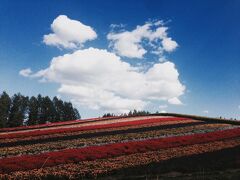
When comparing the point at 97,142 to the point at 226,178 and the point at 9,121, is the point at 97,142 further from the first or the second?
the point at 9,121

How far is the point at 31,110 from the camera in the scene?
101250mm

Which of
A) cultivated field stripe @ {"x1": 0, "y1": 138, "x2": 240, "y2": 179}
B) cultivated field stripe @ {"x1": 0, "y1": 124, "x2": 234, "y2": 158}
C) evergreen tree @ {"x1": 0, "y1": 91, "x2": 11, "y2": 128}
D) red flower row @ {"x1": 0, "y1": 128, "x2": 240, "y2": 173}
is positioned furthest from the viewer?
evergreen tree @ {"x1": 0, "y1": 91, "x2": 11, "y2": 128}

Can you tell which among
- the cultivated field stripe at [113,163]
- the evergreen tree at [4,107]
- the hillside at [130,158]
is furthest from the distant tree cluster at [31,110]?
the cultivated field stripe at [113,163]

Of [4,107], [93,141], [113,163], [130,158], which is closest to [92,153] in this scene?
[130,158]

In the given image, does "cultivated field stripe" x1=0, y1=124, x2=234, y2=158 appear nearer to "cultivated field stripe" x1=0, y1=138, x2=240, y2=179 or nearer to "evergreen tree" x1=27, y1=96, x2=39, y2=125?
"cultivated field stripe" x1=0, y1=138, x2=240, y2=179

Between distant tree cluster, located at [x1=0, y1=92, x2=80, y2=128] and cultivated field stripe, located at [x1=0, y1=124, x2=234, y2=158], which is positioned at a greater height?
distant tree cluster, located at [x1=0, y1=92, x2=80, y2=128]

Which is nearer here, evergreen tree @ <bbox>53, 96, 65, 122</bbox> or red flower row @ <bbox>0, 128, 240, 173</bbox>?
red flower row @ <bbox>0, 128, 240, 173</bbox>

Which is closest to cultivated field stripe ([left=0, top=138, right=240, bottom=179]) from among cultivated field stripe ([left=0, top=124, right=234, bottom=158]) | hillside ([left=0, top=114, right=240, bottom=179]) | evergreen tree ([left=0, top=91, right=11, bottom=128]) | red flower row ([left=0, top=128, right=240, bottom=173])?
hillside ([left=0, top=114, right=240, bottom=179])

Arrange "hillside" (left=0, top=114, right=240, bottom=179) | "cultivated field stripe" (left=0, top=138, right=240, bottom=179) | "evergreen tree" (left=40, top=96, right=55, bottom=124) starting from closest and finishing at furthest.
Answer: "hillside" (left=0, top=114, right=240, bottom=179), "cultivated field stripe" (left=0, top=138, right=240, bottom=179), "evergreen tree" (left=40, top=96, right=55, bottom=124)

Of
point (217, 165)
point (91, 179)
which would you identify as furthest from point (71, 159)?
point (217, 165)

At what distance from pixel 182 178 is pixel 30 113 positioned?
8769 centimetres

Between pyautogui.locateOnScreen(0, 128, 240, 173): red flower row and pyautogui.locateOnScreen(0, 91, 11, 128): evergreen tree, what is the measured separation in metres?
64.0

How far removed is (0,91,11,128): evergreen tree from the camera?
88213 millimetres

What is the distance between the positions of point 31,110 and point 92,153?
3028 inches
